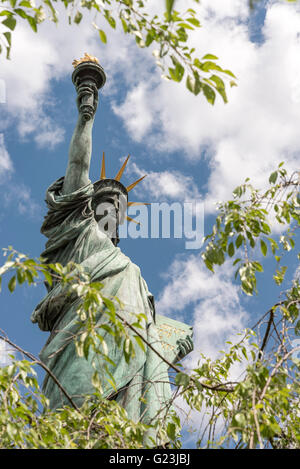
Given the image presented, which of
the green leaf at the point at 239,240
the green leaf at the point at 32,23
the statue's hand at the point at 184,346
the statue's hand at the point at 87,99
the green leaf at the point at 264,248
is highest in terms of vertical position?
the statue's hand at the point at 87,99

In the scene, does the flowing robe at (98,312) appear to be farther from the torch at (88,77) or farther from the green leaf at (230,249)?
the green leaf at (230,249)

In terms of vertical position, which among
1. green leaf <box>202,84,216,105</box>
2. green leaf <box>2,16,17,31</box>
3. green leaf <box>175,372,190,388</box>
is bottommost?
green leaf <box>175,372,190,388</box>

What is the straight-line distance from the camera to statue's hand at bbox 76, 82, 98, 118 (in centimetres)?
789

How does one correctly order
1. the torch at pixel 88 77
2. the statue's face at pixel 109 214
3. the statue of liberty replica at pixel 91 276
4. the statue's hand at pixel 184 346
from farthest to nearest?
1. the statue's face at pixel 109 214
2. the torch at pixel 88 77
3. the statue's hand at pixel 184 346
4. the statue of liberty replica at pixel 91 276

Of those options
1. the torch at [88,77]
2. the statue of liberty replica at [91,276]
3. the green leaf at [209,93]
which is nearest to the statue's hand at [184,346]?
the statue of liberty replica at [91,276]

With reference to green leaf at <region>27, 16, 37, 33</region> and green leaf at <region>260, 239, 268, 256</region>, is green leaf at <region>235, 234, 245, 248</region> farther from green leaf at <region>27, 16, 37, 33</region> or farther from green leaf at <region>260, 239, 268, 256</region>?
green leaf at <region>27, 16, 37, 33</region>

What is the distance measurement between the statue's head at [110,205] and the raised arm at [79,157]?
57cm

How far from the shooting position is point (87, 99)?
795cm

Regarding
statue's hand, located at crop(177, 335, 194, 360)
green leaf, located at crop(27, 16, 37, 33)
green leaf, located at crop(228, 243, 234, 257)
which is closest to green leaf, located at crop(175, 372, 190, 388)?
green leaf, located at crop(228, 243, 234, 257)

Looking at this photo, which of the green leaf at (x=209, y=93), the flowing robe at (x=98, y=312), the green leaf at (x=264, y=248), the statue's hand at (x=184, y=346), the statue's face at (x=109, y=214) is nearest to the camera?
the green leaf at (x=209, y=93)

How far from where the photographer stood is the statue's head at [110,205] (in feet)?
27.1

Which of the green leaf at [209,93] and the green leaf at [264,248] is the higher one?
the green leaf at [209,93]
